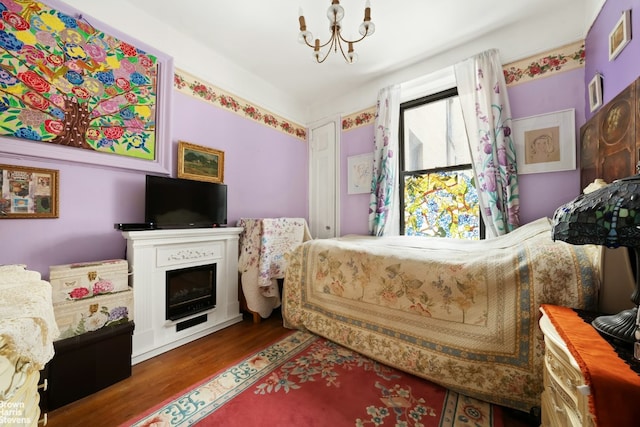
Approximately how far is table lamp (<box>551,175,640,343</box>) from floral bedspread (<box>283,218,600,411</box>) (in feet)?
1.53

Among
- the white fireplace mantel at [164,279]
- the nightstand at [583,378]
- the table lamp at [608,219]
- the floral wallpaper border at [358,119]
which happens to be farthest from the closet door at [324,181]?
the table lamp at [608,219]

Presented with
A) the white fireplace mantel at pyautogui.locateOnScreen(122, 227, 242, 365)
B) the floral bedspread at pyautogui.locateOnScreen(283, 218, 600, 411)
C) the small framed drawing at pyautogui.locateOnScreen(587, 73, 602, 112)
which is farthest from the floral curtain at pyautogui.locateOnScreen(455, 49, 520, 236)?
the white fireplace mantel at pyautogui.locateOnScreen(122, 227, 242, 365)

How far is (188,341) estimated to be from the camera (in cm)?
211

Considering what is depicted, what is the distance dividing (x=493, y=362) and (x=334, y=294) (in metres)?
1.09

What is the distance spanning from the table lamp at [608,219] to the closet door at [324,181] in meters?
2.83

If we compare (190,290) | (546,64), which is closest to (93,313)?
(190,290)

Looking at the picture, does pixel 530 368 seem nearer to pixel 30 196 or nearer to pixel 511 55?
pixel 511 55

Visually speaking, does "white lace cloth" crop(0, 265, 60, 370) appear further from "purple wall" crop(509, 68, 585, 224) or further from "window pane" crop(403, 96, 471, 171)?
"window pane" crop(403, 96, 471, 171)

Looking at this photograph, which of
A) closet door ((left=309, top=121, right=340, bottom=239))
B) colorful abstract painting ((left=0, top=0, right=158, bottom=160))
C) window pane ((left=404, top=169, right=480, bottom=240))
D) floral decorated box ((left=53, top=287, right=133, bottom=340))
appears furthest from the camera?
closet door ((left=309, top=121, right=340, bottom=239))

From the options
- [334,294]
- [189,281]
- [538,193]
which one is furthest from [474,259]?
[189,281]

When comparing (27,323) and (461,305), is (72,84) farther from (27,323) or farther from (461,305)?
(461,305)

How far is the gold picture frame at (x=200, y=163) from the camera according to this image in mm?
2332

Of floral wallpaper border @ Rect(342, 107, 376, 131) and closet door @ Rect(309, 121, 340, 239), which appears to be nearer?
floral wallpaper border @ Rect(342, 107, 376, 131)

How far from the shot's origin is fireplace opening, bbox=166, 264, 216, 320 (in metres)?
2.07
